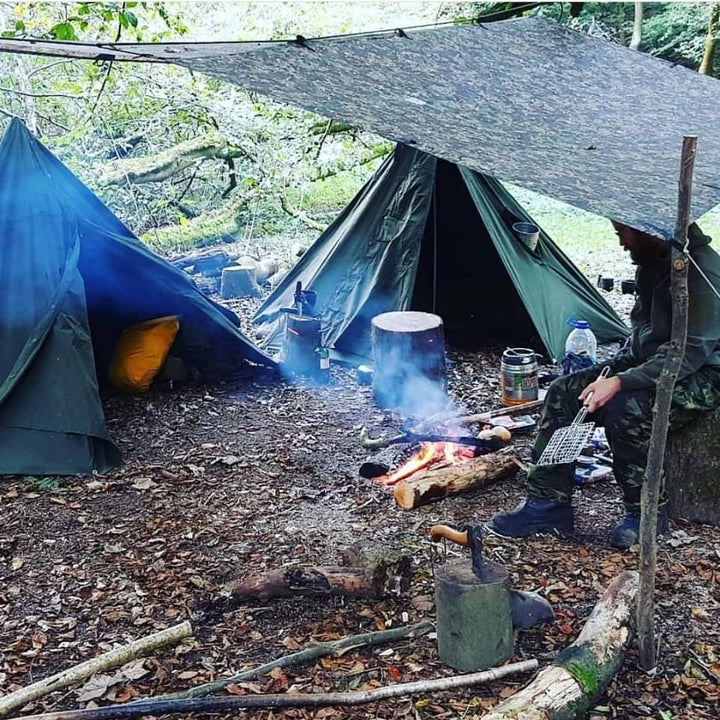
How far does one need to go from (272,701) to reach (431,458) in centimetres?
209

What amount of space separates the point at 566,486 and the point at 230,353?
9.57 feet

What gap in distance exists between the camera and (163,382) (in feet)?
18.0

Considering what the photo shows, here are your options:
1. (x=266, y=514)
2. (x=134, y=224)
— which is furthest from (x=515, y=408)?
(x=134, y=224)

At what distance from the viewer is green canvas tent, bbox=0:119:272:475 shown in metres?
4.27

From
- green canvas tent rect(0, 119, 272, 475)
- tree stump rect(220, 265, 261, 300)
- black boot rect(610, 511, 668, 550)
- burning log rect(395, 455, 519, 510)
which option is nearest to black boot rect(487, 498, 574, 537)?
black boot rect(610, 511, 668, 550)

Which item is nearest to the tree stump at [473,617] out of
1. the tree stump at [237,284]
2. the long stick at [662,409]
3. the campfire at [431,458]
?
the long stick at [662,409]

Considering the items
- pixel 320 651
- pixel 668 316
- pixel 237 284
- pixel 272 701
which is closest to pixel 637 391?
pixel 668 316

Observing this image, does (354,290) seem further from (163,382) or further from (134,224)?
(134,224)

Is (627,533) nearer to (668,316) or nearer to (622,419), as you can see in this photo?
(622,419)

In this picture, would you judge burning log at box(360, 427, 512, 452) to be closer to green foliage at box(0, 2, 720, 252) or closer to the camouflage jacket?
the camouflage jacket

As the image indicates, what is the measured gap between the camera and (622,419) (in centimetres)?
326

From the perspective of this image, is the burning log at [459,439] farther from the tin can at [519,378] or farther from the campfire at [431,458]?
the tin can at [519,378]

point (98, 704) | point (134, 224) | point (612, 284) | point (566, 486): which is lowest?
point (98, 704)

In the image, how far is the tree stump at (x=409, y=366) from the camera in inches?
202
